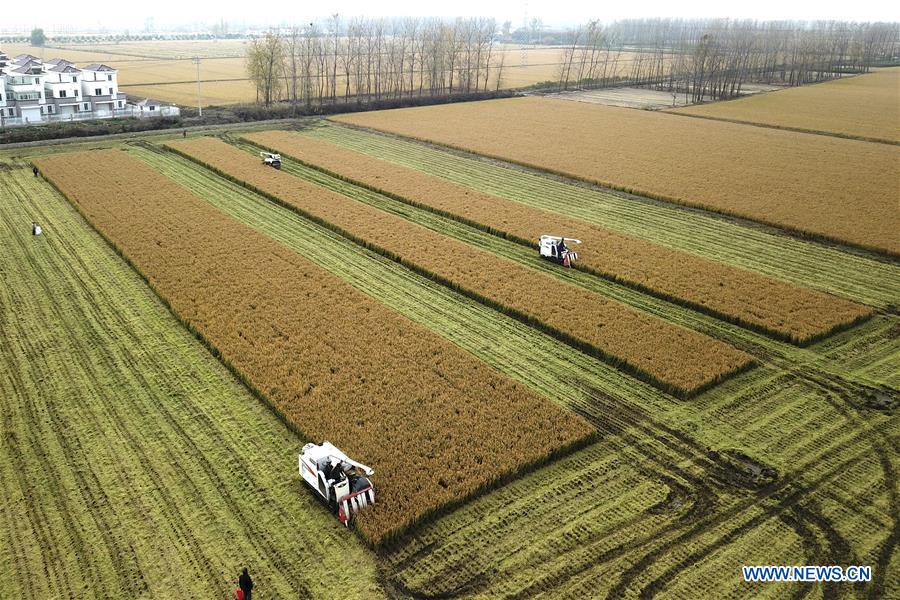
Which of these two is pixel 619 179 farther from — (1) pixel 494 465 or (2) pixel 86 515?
(2) pixel 86 515

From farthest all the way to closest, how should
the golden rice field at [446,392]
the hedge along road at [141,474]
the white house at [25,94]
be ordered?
the white house at [25,94], the golden rice field at [446,392], the hedge along road at [141,474]

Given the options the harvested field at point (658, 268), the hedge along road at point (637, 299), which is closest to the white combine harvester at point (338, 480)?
the hedge along road at point (637, 299)

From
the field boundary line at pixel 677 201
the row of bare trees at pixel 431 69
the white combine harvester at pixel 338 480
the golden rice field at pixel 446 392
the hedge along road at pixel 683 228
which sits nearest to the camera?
the golden rice field at pixel 446 392

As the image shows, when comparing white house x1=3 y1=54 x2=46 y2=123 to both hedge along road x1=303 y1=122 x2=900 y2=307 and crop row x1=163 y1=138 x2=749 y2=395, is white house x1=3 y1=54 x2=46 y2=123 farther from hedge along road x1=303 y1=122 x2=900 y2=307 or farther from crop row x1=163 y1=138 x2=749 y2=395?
crop row x1=163 y1=138 x2=749 y2=395

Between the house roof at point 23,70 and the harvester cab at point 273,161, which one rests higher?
the house roof at point 23,70

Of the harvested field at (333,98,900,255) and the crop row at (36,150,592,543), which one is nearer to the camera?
the crop row at (36,150,592,543)

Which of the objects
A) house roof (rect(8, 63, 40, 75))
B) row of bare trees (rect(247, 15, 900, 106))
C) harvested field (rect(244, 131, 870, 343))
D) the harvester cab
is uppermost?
row of bare trees (rect(247, 15, 900, 106))

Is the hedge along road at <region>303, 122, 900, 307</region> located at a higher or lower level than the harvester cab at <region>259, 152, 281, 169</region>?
lower

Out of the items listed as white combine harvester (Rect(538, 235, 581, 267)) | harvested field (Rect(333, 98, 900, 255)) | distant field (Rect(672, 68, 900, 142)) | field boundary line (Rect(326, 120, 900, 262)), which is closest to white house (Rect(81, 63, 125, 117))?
harvested field (Rect(333, 98, 900, 255))

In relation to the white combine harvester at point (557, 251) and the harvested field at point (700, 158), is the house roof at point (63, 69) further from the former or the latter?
the white combine harvester at point (557, 251)
